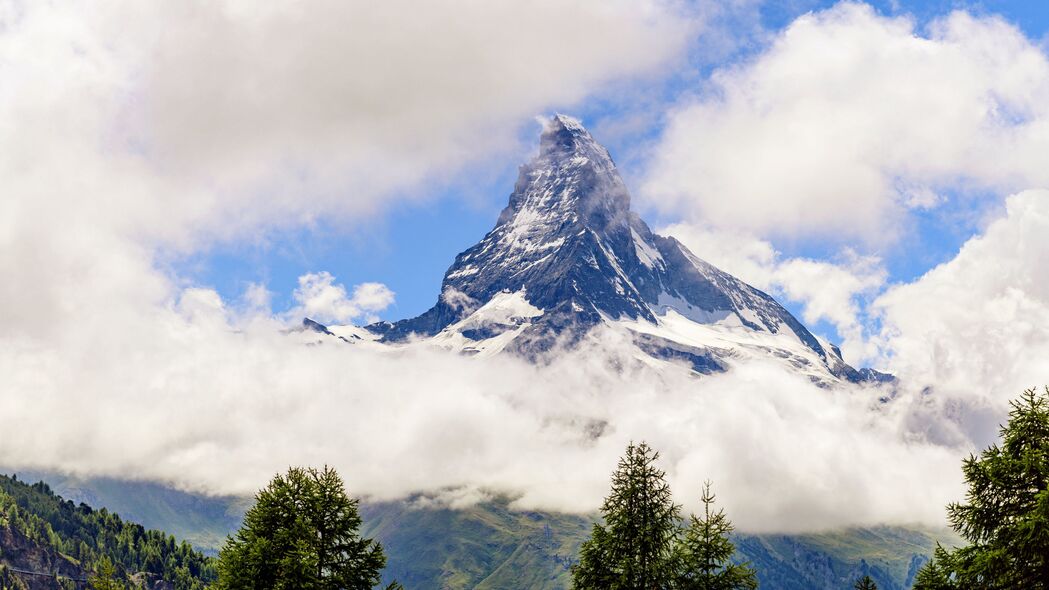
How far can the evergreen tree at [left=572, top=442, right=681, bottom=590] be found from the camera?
41812mm

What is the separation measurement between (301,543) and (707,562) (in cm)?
1847

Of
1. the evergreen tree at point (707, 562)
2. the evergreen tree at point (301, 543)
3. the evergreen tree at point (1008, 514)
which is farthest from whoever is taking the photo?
the evergreen tree at point (301, 543)

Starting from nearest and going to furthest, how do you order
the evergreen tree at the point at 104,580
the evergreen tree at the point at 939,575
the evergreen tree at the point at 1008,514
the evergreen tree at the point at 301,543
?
the evergreen tree at the point at 1008,514 < the evergreen tree at the point at 939,575 < the evergreen tree at the point at 104,580 < the evergreen tree at the point at 301,543

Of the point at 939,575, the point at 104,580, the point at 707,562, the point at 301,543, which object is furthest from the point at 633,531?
the point at 104,580

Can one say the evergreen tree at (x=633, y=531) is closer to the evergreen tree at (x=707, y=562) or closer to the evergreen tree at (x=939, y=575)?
the evergreen tree at (x=707, y=562)

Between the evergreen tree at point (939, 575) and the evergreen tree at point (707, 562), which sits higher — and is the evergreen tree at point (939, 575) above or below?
below

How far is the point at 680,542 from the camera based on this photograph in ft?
138

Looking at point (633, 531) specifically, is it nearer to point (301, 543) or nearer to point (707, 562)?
point (707, 562)

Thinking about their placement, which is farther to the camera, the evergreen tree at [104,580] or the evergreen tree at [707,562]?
the evergreen tree at [707,562]

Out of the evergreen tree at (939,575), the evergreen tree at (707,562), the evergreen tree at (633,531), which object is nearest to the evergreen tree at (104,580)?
the evergreen tree at (633,531)

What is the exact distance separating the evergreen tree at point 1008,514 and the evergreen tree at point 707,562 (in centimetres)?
942

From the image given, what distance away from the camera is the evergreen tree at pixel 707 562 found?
41.2m

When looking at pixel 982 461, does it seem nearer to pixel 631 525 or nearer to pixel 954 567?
pixel 954 567

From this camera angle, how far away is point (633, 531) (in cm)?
4228
